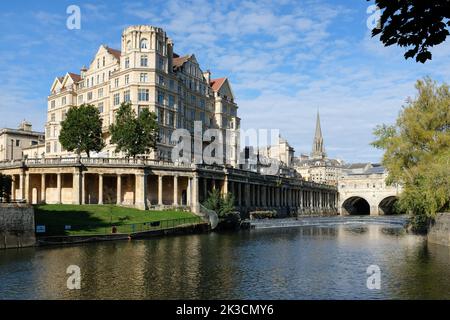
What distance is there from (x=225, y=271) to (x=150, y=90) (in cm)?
7065

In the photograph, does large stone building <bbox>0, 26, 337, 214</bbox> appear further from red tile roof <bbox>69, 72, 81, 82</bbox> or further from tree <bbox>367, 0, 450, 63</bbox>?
tree <bbox>367, 0, 450, 63</bbox>

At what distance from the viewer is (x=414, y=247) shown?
52.8 m

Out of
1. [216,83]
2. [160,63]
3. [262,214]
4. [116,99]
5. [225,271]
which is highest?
[216,83]

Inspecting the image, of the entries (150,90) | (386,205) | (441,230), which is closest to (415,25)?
(441,230)

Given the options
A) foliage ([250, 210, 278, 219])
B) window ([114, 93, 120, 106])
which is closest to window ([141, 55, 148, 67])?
window ([114, 93, 120, 106])

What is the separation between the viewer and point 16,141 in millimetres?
137750

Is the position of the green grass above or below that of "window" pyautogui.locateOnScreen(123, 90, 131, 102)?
below

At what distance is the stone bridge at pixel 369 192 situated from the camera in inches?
6619

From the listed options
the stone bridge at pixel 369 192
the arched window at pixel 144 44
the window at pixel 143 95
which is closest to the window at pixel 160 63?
the arched window at pixel 144 44

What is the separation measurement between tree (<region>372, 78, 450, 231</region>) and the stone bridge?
102m

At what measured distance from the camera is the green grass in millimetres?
59406

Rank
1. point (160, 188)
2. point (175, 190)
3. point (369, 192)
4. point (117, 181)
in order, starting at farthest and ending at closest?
point (369, 192), point (175, 190), point (160, 188), point (117, 181)

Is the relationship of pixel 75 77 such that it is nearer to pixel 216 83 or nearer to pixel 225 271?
pixel 216 83
